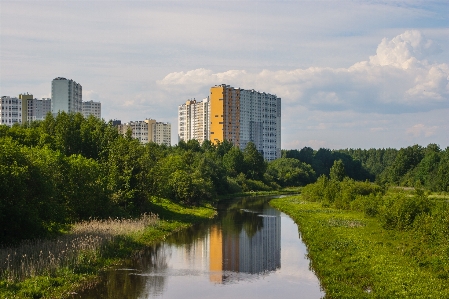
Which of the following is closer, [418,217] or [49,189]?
[49,189]

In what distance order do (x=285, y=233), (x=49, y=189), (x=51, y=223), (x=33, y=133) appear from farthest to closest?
(x=33, y=133) → (x=285, y=233) → (x=51, y=223) → (x=49, y=189)

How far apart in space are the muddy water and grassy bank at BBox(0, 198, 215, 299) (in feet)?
3.70

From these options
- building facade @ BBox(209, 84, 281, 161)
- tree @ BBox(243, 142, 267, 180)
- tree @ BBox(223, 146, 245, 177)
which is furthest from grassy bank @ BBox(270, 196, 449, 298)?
building facade @ BBox(209, 84, 281, 161)

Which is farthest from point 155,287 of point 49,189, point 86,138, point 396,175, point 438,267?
point 396,175

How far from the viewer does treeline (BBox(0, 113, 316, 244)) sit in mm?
31844

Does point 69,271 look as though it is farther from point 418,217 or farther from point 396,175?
point 396,175

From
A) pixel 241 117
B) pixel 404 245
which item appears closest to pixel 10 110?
pixel 241 117

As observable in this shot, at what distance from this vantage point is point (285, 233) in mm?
53125

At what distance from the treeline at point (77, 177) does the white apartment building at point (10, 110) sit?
95.5m

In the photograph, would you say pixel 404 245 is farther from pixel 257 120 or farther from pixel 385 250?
pixel 257 120

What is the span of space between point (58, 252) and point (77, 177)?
48.4 ft

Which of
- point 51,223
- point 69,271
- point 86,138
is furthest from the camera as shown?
point 86,138

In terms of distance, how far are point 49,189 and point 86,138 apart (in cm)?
4064

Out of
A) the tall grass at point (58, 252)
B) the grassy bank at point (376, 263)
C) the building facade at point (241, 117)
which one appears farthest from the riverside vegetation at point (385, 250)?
the building facade at point (241, 117)
